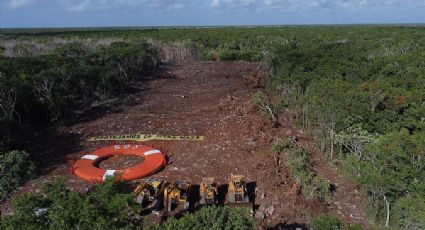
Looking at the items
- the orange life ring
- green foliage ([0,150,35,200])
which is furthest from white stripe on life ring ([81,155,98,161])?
green foliage ([0,150,35,200])

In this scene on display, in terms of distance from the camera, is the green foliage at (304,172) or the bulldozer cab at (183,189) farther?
the green foliage at (304,172)

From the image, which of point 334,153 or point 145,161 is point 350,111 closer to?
point 334,153

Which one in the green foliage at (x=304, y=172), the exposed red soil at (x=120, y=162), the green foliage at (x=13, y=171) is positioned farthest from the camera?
the exposed red soil at (x=120, y=162)

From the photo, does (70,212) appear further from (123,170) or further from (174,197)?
(123,170)

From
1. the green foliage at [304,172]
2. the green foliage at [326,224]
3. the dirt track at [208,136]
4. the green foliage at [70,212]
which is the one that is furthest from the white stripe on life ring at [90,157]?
the green foliage at [326,224]

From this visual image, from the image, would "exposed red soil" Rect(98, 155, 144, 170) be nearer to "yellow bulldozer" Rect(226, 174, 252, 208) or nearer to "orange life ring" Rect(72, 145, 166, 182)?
"orange life ring" Rect(72, 145, 166, 182)

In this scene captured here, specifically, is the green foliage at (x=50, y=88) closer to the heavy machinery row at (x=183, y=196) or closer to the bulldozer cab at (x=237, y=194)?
the heavy machinery row at (x=183, y=196)

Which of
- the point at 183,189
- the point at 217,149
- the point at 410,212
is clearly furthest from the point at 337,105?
the point at 183,189

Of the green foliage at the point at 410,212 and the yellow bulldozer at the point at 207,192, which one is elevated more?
the green foliage at the point at 410,212

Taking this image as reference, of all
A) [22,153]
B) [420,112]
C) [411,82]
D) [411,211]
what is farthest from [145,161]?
[411,82]
